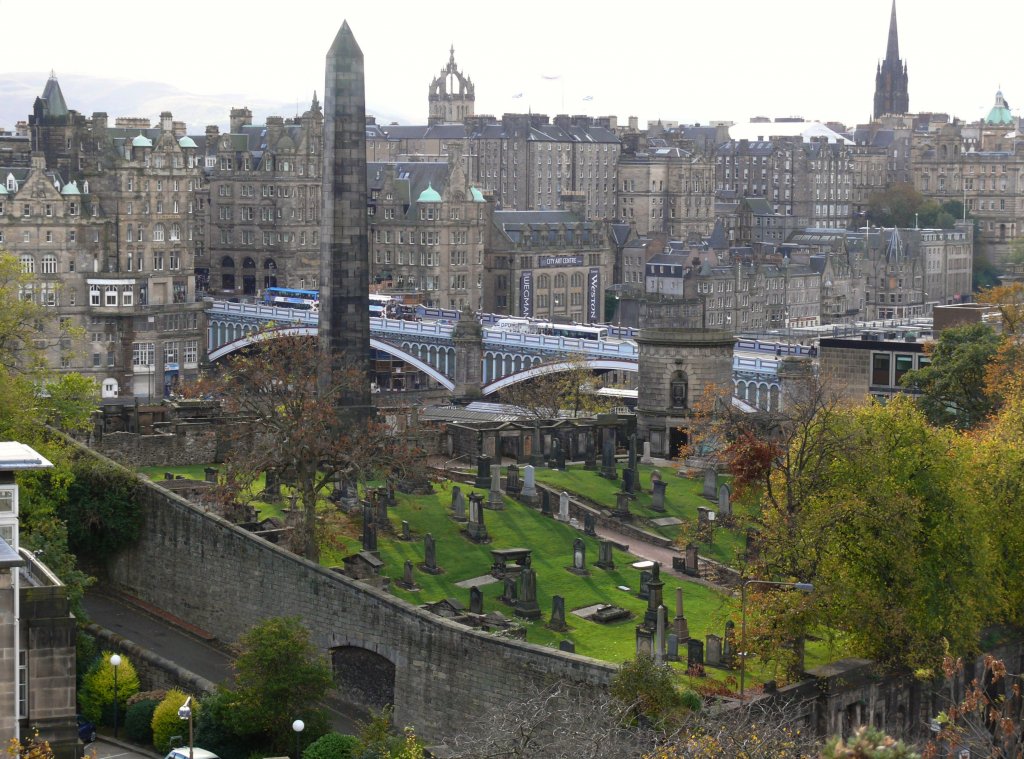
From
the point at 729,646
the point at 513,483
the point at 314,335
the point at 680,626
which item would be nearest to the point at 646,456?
the point at 513,483

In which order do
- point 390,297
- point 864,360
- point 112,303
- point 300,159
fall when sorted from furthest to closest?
point 300,159, point 390,297, point 112,303, point 864,360

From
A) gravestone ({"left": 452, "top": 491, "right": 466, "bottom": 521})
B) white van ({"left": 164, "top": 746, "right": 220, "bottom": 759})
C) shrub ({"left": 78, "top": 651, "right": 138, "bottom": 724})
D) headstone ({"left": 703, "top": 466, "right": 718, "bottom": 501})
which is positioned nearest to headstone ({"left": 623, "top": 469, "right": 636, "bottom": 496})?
headstone ({"left": 703, "top": 466, "right": 718, "bottom": 501})

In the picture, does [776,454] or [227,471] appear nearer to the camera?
[776,454]

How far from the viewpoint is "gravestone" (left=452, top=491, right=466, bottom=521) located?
203 ft

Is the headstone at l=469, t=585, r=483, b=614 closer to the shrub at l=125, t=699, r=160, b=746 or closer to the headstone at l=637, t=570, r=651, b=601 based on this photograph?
the headstone at l=637, t=570, r=651, b=601

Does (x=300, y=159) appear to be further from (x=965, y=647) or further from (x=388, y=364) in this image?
(x=965, y=647)

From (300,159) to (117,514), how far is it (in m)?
106

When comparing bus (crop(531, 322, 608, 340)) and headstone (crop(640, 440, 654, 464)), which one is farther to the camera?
bus (crop(531, 322, 608, 340))

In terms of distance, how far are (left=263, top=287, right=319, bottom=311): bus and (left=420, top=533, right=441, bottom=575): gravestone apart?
277 ft

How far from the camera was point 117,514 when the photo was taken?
5984 cm

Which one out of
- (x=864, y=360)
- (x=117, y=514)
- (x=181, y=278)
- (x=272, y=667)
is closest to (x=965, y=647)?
Result: (x=272, y=667)

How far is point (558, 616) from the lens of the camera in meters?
53.3

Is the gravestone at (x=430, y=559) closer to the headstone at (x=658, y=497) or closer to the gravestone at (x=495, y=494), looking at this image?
the gravestone at (x=495, y=494)

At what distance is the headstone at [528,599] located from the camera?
54000 millimetres
